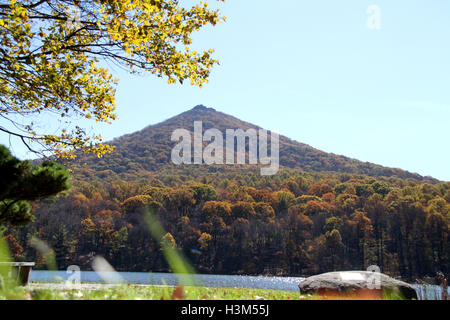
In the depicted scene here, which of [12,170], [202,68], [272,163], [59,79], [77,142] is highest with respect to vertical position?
[272,163]

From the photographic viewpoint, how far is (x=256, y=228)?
71125mm

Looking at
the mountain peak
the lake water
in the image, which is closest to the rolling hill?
the mountain peak

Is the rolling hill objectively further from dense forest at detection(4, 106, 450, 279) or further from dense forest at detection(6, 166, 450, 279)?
dense forest at detection(6, 166, 450, 279)

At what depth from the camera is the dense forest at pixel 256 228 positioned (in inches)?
2389

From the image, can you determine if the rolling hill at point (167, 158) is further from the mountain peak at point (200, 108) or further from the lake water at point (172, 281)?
the lake water at point (172, 281)

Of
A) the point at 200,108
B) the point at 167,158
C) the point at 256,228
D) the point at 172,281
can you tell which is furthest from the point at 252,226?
the point at 200,108

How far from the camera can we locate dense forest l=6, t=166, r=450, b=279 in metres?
60.7

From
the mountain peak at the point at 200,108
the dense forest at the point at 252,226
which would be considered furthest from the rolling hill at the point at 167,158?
the mountain peak at the point at 200,108

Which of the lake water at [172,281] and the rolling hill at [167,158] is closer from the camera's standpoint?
the lake water at [172,281]

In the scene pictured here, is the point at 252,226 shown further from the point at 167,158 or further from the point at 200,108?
the point at 200,108

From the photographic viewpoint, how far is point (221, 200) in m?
77.2

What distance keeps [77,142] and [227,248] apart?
62306mm
